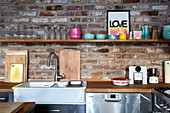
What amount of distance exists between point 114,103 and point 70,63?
936 millimetres

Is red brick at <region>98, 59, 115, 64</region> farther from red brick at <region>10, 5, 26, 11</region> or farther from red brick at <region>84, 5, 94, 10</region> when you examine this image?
red brick at <region>10, 5, 26, 11</region>

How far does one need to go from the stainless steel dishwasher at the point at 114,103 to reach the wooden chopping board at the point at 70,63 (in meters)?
0.66

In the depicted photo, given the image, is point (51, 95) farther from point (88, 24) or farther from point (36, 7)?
point (36, 7)

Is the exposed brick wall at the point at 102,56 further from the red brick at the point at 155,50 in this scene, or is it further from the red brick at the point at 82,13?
the red brick at the point at 82,13

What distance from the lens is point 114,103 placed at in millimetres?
1860

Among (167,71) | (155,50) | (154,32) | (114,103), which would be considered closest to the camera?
(114,103)

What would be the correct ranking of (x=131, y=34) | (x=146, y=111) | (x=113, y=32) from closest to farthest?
(x=146, y=111)
(x=131, y=34)
(x=113, y=32)

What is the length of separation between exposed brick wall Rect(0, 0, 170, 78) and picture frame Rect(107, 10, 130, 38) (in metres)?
0.07

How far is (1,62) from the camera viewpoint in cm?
255

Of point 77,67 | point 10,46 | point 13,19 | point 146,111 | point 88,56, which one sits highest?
point 13,19

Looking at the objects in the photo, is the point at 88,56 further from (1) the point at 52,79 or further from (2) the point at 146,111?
(2) the point at 146,111

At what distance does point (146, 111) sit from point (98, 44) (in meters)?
1.19

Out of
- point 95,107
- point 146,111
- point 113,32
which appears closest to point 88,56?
point 113,32

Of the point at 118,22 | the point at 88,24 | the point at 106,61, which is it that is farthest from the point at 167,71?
the point at 88,24
